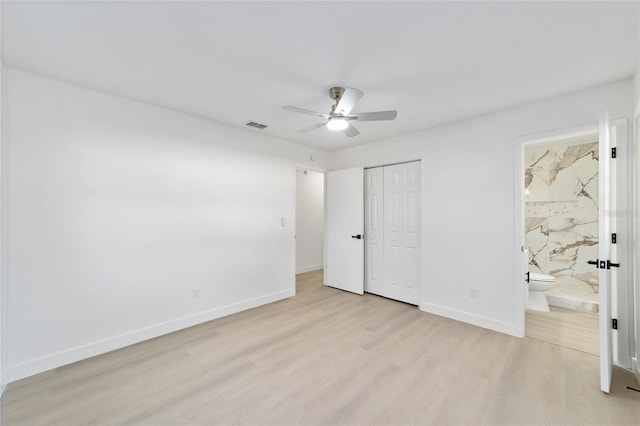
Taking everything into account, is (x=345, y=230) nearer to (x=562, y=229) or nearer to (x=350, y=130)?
(x=350, y=130)

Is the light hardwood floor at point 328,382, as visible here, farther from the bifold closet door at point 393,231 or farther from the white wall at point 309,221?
the white wall at point 309,221

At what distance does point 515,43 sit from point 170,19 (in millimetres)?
2246

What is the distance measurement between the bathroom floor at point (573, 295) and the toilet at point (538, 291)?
0.18 m

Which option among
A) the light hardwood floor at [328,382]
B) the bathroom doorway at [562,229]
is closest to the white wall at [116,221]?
Result: the light hardwood floor at [328,382]

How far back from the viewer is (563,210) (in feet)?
13.1

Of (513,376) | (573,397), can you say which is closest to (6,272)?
(513,376)

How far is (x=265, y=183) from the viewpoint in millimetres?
3809

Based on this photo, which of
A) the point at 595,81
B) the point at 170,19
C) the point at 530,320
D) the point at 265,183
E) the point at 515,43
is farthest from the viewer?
the point at 265,183

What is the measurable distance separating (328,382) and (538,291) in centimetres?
353

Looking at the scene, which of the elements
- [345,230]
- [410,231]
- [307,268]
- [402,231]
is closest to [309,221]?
[307,268]

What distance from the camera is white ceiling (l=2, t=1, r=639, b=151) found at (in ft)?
4.96

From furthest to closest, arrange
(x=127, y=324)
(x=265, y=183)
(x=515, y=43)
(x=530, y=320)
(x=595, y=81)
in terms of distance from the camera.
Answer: (x=265, y=183) < (x=530, y=320) < (x=127, y=324) < (x=595, y=81) < (x=515, y=43)

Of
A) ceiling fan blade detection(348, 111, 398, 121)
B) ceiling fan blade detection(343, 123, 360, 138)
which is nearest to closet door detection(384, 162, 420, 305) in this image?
ceiling fan blade detection(343, 123, 360, 138)

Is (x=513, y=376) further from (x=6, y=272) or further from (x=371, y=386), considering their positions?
(x=6, y=272)
